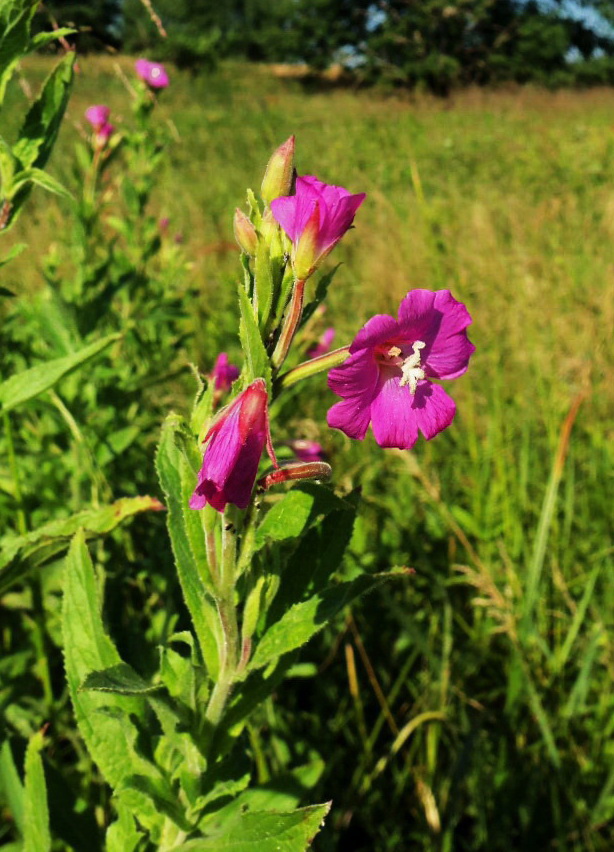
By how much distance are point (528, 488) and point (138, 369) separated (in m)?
1.71

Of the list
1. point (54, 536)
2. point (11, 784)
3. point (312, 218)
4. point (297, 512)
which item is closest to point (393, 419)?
point (297, 512)

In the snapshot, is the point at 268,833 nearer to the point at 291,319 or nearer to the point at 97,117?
the point at 291,319

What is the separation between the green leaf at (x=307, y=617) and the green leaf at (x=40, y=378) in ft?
1.92

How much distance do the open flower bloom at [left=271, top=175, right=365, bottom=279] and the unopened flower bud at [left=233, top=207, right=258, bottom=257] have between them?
41 millimetres

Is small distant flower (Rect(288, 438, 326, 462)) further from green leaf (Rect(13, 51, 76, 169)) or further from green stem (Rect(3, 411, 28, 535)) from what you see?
green leaf (Rect(13, 51, 76, 169))

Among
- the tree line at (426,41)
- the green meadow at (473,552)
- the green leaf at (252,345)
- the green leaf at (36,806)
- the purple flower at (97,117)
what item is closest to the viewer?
the green leaf at (252,345)

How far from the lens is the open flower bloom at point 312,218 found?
0.96 meters

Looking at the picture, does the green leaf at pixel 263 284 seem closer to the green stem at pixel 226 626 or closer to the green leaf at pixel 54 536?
the green stem at pixel 226 626

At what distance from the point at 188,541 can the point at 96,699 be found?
1.11 feet

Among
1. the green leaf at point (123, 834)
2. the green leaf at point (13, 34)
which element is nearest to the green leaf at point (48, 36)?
the green leaf at point (13, 34)

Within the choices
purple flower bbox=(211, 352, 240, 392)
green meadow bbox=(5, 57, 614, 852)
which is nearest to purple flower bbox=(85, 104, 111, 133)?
green meadow bbox=(5, 57, 614, 852)

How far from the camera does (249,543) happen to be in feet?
3.39

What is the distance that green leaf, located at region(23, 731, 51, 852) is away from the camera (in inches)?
47.0

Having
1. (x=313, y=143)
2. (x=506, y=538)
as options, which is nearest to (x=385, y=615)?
(x=506, y=538)
